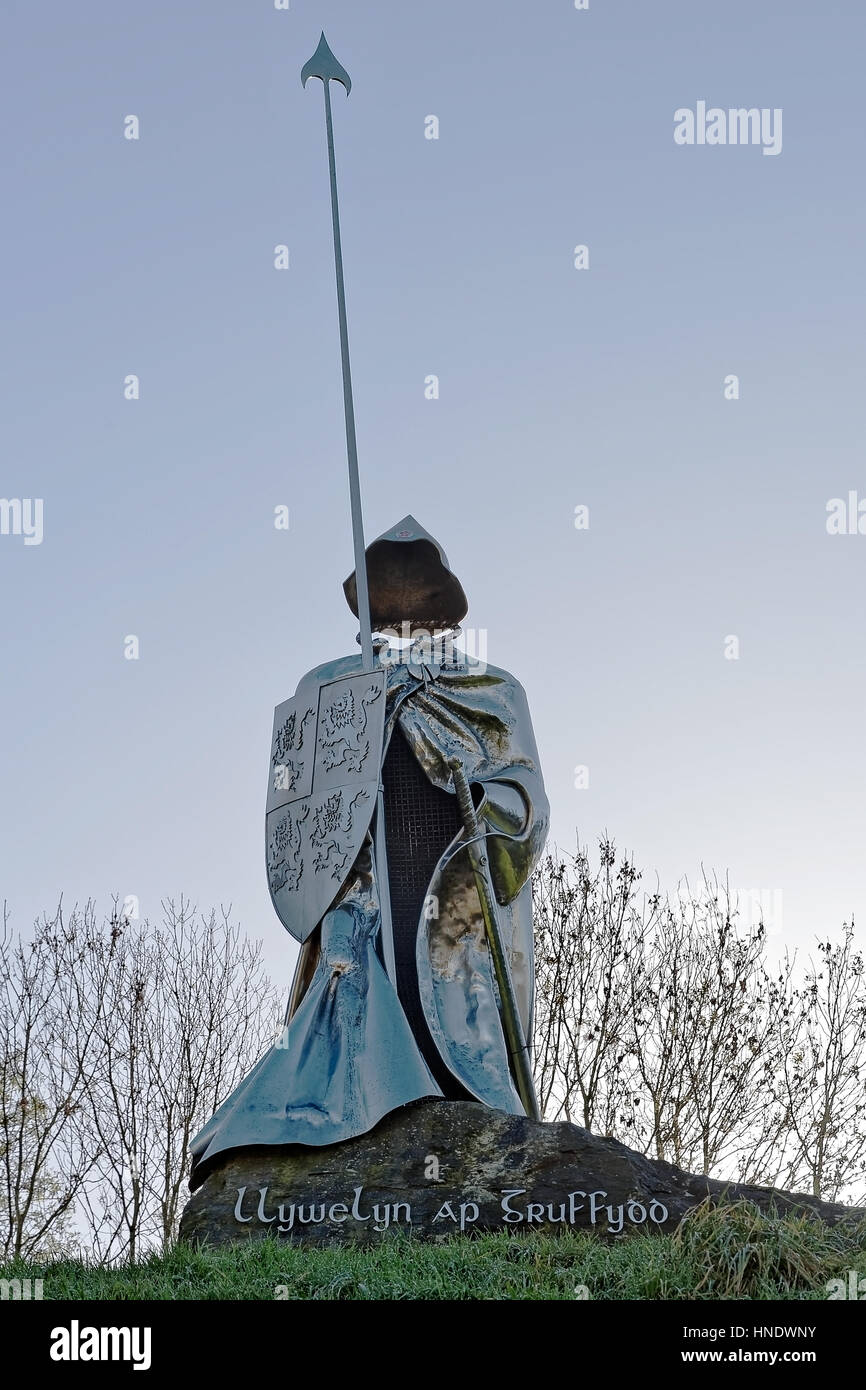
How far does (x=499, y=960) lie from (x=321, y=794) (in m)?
1.44

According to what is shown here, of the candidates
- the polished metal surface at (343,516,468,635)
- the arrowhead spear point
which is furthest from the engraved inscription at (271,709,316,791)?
the arrowhead spear point

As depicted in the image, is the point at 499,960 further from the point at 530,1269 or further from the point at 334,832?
the point at 530,1269

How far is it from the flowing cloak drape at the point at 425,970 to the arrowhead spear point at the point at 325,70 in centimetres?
445

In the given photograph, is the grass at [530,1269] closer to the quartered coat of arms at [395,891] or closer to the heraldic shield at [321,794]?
the quartered coat of arms at [395,891]

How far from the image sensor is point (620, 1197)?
7.25 m

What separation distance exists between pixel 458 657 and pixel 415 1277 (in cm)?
473

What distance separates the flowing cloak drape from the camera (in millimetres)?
8148

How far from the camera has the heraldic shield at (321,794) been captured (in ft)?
29.6

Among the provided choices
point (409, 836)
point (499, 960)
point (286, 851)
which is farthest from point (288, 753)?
point (499, 960)

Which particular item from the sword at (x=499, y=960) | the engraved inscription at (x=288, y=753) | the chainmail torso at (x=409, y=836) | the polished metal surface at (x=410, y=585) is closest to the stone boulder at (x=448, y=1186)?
the sword at (x=499, y=960)
